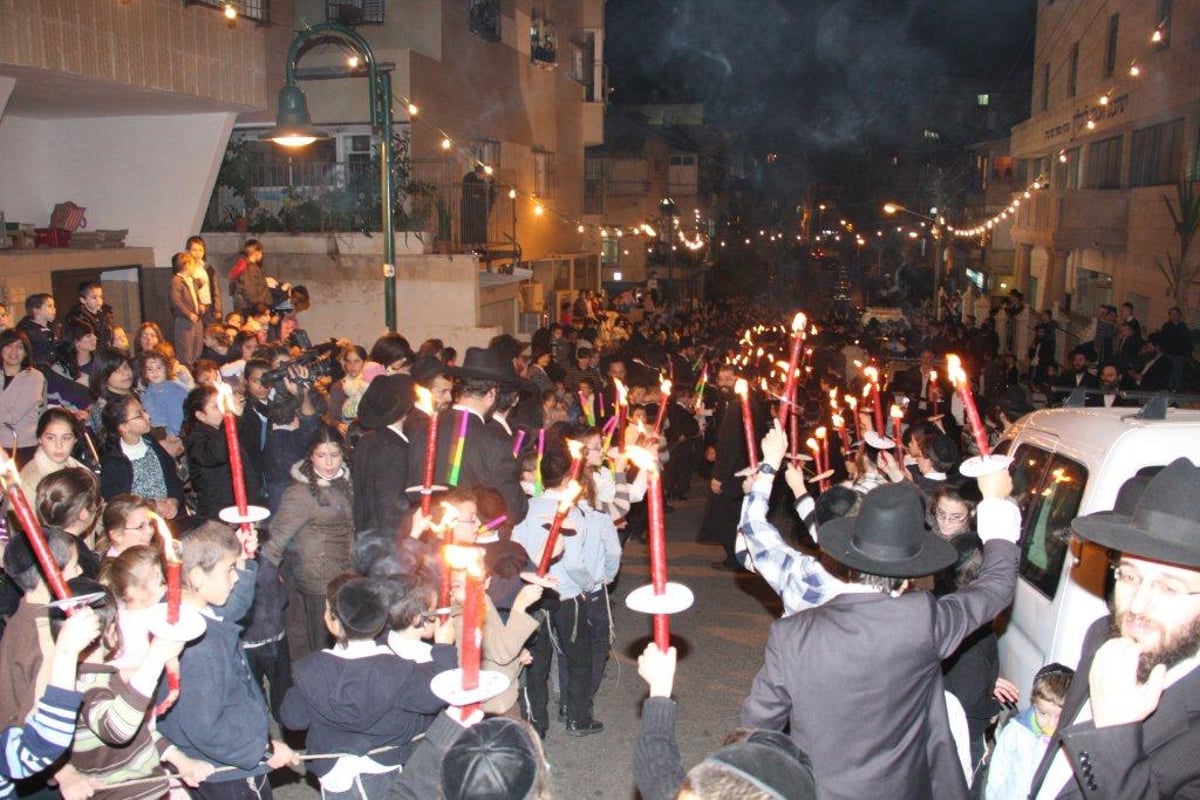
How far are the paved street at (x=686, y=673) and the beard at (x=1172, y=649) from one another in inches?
143

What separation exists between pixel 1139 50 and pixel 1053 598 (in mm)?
20953

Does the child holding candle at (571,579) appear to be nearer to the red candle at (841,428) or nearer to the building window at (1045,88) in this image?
the red candle at (841,428)

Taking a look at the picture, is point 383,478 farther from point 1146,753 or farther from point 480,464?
point 1146,753

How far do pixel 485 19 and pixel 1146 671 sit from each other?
67.8 ft

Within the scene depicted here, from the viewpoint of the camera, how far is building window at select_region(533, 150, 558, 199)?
25.3 metres

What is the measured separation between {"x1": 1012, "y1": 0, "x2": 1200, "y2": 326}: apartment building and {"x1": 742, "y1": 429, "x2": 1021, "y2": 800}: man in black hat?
1648 centimetres

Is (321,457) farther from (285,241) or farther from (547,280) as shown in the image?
(547,280)

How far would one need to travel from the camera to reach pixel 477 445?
6.39 metres

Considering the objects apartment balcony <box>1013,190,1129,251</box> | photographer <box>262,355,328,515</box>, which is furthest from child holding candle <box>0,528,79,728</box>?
apartment balcony <box>1013,190,1129,251</box>

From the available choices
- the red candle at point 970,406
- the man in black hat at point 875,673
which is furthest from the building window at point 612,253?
the man in black hat at point 875,673

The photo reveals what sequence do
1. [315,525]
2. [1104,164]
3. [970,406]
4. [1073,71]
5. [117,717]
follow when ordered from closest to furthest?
[117,717] < [970,406] < [315,525] < [1104,164] < [1073,71]

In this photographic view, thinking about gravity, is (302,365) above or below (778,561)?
above

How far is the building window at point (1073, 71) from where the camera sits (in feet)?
88.9

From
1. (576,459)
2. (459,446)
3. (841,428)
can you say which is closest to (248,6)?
(841,428)
